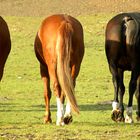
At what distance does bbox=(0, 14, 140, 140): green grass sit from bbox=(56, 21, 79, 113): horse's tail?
0.57 m

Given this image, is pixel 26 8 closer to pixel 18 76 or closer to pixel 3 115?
pixel 18 76

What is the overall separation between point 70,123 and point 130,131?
1260mm

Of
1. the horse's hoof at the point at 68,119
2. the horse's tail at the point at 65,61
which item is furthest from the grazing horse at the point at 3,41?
the horse's hoof at the point at 68,119

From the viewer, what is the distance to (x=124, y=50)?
12.6 m

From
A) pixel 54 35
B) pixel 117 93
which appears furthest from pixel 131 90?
pixel 54 35

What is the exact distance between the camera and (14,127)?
1137cm

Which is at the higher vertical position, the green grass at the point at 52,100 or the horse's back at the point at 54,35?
the horse's back at the point at 54,35

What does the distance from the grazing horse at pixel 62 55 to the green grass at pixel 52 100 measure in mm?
483

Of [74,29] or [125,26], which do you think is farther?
[125,26]

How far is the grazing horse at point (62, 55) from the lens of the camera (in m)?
11.4

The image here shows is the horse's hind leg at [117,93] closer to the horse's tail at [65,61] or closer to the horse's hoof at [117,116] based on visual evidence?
the horse's hoof at [117,116]

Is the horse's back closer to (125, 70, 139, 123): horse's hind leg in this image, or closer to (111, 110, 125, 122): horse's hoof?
(125, 70, 139, 123): horse's hind leg

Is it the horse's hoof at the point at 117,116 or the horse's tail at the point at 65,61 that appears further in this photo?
the horse's hoof at the point at 117,116

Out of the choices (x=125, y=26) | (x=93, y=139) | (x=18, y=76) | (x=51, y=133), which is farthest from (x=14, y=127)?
(x=18, y=76)
